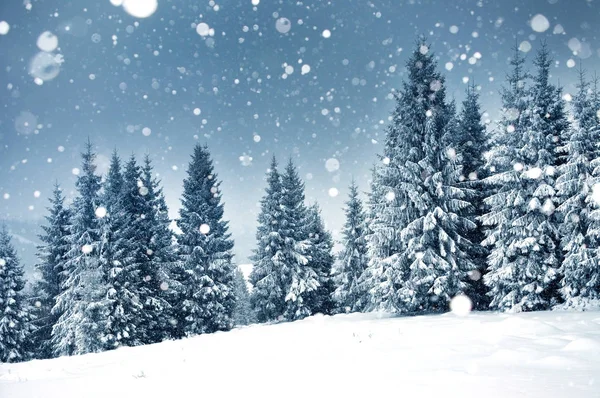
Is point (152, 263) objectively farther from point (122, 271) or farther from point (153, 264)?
point (122, 271)

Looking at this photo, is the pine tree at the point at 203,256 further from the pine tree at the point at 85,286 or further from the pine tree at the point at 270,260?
the pine tree at the point at 85,286

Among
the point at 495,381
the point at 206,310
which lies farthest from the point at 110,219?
the point at 495,381

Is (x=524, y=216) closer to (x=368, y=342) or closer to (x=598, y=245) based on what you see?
(x=598, y=245)

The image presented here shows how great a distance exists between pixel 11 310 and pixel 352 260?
25.3 metres

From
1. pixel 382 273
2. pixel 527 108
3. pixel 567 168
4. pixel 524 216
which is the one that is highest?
pixel 527 108

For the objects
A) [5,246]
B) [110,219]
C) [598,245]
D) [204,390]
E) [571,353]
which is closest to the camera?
[204,390]

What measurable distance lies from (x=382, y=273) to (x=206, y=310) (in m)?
12.3

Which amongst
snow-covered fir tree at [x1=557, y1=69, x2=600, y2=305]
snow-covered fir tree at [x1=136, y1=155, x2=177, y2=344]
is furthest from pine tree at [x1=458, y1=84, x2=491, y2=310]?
snow-covered fir tree at [x1=136, y1=155, x2=177, y2=344]

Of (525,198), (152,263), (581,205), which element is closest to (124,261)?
(152,263)

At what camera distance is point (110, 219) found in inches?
826

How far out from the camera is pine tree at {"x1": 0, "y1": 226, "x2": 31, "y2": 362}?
23.6 metres

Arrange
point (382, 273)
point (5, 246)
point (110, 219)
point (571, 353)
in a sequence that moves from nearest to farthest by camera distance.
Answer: point (571, 353)
point (382, 273)
point (110, 219)
point (5, 246)

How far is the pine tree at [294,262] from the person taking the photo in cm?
2577

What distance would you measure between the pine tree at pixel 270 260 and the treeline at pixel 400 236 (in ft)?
0.38
